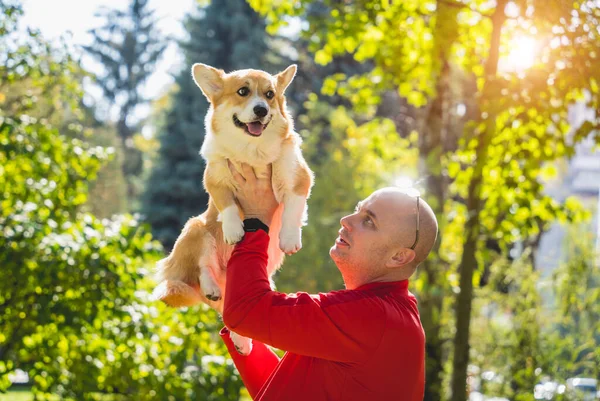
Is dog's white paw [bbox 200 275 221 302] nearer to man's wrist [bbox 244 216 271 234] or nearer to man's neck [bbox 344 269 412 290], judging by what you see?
man's wrist [bbox 244 216 271 234]

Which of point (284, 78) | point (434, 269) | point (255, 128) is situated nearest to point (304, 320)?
point (255, 128)

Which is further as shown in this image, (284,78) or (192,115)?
(192,115)

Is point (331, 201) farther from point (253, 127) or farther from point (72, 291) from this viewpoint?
point (253, 127)

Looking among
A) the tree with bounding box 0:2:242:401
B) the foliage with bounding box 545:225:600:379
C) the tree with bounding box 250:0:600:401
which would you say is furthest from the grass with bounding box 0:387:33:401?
the foliage with bounding box 545:225:600:379

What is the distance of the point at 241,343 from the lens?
8.52 feet

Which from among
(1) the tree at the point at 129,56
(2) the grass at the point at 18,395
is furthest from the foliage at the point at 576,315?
(1) the tree at the point at 129,56

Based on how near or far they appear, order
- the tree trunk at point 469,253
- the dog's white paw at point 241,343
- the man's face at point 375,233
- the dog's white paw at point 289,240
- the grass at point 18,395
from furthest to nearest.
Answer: the grass at point 18,395 → the tree trunk at point 469,253 → the dog's white paw at point 241,343 → the dog's white paw at point 289,240 → the man's face at point 375,233

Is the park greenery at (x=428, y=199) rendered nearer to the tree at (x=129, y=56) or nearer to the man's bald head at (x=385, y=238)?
the man's bald head at (x=385, y=238)

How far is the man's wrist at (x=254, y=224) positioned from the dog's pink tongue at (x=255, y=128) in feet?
1.04

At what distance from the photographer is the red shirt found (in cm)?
208

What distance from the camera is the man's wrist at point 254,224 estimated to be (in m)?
2.32

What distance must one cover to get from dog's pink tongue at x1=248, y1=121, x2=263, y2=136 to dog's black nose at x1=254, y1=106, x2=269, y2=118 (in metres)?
0.03

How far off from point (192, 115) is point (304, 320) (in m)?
19.3

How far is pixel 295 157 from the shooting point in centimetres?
260
